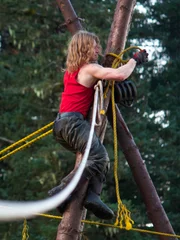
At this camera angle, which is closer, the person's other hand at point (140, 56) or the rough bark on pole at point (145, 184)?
the person's other hand at point (140, 56)

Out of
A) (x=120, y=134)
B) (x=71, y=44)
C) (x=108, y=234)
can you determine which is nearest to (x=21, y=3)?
(x=108, y=234)

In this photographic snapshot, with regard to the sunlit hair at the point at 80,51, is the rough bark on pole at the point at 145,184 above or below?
below

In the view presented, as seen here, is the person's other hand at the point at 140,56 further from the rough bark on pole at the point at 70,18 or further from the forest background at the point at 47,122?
the forest background at the point at 47,122

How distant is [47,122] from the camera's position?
14039 mm

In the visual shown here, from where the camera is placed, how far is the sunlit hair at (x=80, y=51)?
415cm

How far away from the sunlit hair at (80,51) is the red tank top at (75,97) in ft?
0.17

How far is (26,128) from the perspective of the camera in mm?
14227

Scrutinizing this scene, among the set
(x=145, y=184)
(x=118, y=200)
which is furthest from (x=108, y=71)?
(x=145, y=184)

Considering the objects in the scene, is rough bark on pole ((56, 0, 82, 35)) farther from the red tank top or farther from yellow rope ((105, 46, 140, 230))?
the red tank top

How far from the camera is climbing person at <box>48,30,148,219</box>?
159 inches

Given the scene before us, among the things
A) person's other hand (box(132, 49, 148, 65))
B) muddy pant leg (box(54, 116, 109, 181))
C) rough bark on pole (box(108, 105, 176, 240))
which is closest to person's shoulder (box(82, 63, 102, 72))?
muddy pant leg (box(54, 116, 109, 181))

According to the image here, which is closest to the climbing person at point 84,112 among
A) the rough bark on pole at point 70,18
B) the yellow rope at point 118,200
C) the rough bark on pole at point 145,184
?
the yellow rope at point 118,200

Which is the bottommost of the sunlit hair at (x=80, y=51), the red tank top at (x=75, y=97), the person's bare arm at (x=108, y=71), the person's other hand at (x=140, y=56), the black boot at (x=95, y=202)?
the black boot at (x=95, y=202)

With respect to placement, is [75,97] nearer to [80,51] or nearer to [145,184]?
[80,51]
